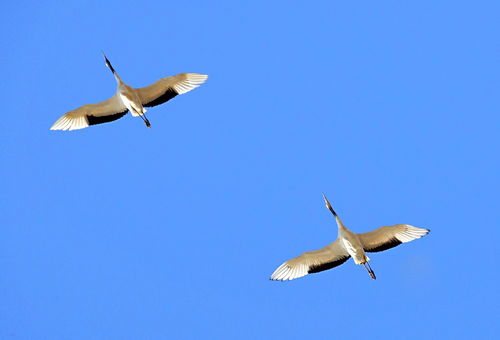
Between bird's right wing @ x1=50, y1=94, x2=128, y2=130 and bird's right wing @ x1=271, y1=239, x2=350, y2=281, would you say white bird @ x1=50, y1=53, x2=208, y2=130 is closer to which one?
bird's right wing @ x1=50, y1=94, x2=128, y2=130

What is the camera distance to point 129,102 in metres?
31.1

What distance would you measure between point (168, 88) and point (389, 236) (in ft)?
25.1

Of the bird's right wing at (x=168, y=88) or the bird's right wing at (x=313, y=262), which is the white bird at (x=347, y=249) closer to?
the bird's right wing at (x=313, y=262)

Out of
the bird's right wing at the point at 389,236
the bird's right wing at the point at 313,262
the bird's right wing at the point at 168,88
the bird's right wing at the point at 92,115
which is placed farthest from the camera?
the bird's right wing at the point at 168,88

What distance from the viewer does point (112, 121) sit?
104 feet

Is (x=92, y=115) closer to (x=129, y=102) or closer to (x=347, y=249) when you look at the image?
(x=129, y=102)

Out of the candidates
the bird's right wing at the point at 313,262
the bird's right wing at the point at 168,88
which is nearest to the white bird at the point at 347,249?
the bird's right wing at the point at 313,262

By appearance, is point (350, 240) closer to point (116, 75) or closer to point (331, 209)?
point (331, 209)

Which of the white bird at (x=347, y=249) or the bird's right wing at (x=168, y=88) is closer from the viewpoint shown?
the white bird at (x=347, y=249)

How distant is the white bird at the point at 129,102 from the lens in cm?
3111

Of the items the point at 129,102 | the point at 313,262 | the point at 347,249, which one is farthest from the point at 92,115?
the point at 347,249

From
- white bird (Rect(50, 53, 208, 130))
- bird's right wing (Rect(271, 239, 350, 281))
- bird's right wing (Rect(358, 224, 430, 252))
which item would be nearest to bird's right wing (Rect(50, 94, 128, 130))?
white bird (Rect(50, 53, 208, 130))

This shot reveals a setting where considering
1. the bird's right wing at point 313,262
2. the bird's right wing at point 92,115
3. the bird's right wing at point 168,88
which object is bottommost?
the bird's right wing at point 313,262

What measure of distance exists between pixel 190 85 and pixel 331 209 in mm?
5509
